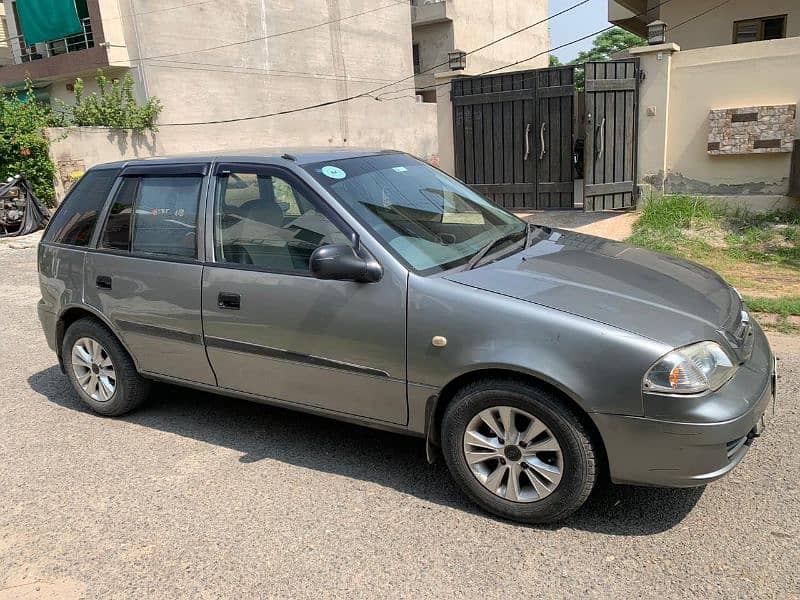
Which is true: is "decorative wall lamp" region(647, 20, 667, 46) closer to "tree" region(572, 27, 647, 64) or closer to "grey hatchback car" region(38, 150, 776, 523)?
"grey hatchback car" region(38, 150, 776, 523)

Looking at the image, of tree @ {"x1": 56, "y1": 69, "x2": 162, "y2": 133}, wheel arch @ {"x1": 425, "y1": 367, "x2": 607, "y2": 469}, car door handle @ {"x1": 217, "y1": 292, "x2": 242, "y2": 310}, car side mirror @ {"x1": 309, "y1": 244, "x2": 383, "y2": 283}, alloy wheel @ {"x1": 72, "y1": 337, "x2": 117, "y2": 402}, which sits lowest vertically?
alloy wheel @ {"x1": 72, "y1": 337, "x2": 117, "y2": 402}

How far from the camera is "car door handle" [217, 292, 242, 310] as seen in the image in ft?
12.4

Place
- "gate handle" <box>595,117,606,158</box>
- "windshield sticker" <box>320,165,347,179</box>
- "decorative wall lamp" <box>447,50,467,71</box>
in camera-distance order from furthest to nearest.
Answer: "decorative wall lamp" <box>447,50,467,71</box> → "gate handle" <box>595,117,606,158</box> → "windshield sticker" <box>320,165,347,179</box>

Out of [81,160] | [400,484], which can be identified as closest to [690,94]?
[400,484]

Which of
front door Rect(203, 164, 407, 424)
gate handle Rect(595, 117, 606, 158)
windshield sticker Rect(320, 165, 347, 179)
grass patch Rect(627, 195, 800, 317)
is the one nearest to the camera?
front door Rect(203, 164, 407, 424)

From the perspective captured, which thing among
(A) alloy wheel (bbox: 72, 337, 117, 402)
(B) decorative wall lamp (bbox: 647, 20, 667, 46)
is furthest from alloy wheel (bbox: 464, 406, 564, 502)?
(B) decorative wall lamp (bbox: 647, 20, 667, 46)

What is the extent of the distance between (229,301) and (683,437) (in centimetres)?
245

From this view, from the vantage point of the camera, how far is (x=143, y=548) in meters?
3.16

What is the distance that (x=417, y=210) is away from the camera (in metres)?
3.89

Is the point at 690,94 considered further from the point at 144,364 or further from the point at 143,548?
the point at 143,548

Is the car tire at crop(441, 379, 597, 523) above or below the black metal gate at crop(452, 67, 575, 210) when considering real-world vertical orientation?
below

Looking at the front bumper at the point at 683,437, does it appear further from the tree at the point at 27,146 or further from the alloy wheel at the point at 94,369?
the tree at the point at 27,146

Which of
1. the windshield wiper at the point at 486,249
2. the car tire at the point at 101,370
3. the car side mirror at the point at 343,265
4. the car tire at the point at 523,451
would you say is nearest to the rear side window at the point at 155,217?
the car tire at the point at 101,370

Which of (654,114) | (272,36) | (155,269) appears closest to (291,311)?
(155,269)
